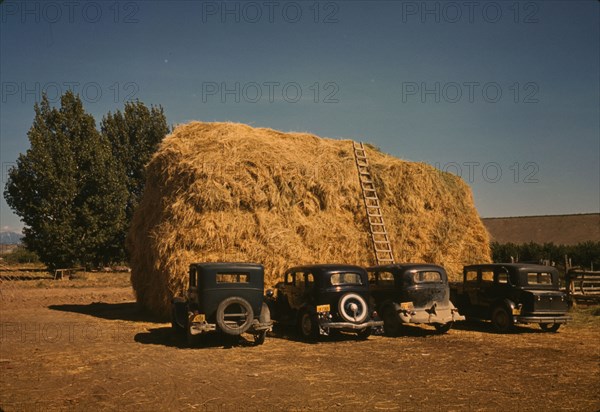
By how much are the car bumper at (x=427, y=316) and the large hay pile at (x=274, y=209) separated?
4.30 meters

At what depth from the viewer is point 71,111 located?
124 ft

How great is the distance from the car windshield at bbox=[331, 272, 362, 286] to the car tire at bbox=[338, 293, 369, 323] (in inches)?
18.1

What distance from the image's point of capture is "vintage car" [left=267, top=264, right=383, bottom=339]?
12016mm

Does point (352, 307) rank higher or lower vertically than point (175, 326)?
higher

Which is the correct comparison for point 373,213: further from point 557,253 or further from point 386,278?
point 557,253

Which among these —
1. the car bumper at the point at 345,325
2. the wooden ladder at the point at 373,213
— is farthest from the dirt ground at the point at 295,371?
the wooden ladder at the point at 373,213

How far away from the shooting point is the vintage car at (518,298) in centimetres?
1335

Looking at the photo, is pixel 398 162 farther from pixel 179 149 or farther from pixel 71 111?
pixel 71 111

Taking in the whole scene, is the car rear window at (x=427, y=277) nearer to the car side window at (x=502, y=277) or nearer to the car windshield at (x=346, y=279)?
the car windshield at (x=346, y=279)

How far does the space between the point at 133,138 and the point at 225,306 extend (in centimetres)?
3763

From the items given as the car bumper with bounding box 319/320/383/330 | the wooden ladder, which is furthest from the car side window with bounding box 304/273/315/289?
the wooden ladder

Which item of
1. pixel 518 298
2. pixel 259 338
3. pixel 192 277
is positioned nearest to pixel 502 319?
pixel 518 298

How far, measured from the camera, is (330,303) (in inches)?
481

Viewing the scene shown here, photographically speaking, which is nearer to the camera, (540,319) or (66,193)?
(540,319)
